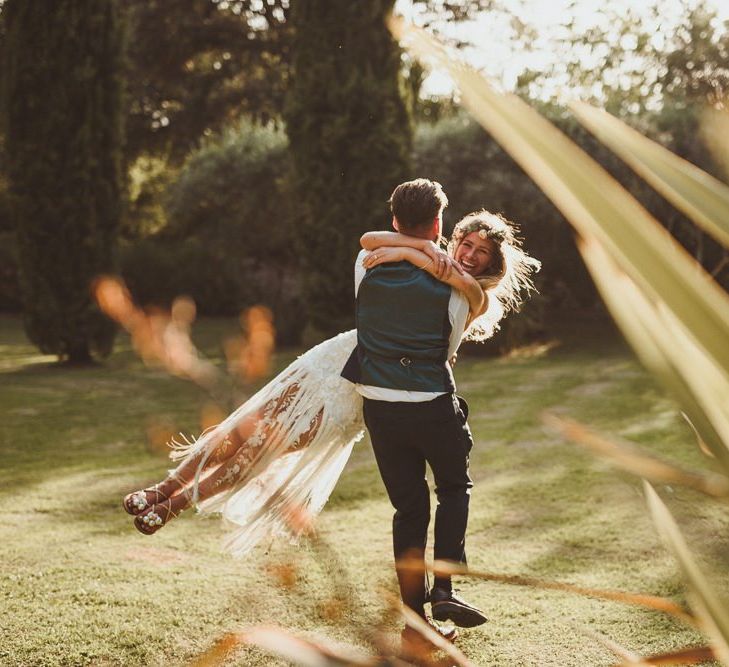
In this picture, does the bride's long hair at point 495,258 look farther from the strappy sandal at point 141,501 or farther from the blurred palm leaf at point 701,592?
the blurred palm leaf at point 701,592

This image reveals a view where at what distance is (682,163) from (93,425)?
7952mm

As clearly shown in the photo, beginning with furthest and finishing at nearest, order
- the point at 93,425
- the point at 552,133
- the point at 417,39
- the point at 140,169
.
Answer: the point at 140,169, the point at 93,425, the point at 417,39, the point at 552,133

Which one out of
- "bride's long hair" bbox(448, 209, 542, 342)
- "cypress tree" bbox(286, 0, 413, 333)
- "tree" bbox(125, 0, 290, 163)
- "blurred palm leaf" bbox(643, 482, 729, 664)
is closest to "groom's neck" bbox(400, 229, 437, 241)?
"bride's long hair" bbox(448, 209, 542, 342)

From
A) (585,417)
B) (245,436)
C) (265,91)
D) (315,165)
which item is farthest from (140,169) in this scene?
(245,436)

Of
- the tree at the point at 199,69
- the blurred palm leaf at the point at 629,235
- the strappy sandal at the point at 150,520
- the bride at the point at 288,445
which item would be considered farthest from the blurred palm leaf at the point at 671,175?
the tree at the point at 199,69

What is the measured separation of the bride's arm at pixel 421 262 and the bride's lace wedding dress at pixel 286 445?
578 mm

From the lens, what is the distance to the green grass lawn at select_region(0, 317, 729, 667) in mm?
3295

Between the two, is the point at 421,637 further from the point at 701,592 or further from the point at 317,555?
the point at 701,592

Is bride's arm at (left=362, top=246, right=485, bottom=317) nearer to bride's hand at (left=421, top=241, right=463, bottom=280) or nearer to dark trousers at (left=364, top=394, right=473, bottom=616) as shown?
bride's hand at (left=421, top=241, right=463, bottom=280)

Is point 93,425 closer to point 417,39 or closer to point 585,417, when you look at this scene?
point 585,417

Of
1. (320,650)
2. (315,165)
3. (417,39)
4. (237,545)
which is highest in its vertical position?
(315,165)

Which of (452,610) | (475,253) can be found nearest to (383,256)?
(475,253)

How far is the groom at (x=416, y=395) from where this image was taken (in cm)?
307

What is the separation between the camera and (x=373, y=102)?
12.6m
